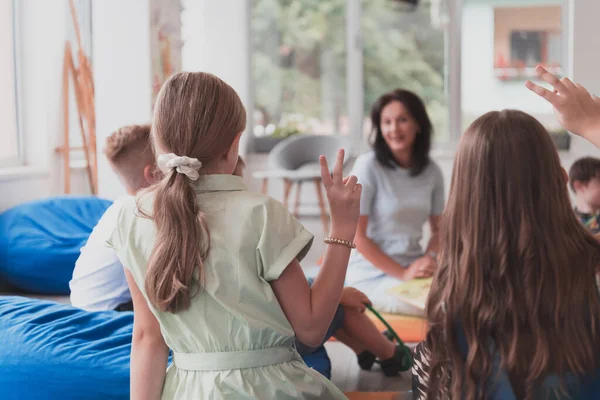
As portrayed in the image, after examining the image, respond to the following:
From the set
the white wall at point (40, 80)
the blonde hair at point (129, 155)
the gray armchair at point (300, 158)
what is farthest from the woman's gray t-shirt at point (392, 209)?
the gray armchair at point (300, 158)

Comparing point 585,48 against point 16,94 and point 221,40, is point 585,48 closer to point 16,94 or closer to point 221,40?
point 221,40

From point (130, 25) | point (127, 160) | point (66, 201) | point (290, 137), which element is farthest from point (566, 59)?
point (127, 160)

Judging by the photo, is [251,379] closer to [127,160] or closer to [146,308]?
[146,308]

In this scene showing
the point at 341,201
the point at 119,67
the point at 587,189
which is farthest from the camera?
the point at 119,67

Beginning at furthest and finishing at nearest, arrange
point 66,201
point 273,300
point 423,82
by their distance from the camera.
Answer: point 423,82, point 66,201, point 273,300

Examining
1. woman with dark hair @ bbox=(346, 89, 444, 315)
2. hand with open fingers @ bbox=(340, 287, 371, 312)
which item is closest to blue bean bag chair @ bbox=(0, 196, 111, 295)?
woman with dark hair @ bbox=(346, 89, 444, 315)

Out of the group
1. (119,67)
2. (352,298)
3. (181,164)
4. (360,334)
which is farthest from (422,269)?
(119,67)

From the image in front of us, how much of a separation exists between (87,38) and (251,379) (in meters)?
5.31

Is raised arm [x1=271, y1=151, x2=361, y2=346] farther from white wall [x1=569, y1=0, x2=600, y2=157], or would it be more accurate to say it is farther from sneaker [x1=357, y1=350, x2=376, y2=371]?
white wall [x1=569, y1=0, x2=600, y2=157]

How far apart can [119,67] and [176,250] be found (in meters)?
4.61

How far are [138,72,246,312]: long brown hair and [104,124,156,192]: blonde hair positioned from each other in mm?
1120

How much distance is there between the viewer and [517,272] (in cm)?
149

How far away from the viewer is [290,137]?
8.17m

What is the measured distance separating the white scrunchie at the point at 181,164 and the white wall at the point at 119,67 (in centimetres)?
434
